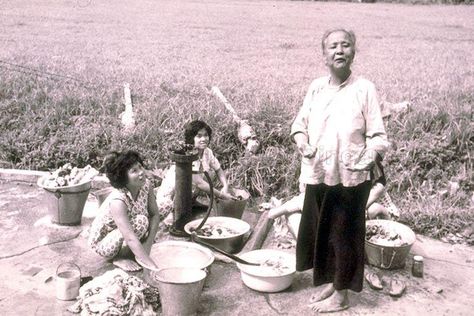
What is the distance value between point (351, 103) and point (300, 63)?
593 cm

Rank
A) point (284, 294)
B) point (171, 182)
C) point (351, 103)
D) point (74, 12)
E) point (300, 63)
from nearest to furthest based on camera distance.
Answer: point (351, 103), point (284, 294), point (171, 182), point (300, 63), point (74, 12)

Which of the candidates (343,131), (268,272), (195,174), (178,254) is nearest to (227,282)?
(268,272)

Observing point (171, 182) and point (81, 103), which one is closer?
→ point (171, 182)

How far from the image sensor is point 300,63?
886 cm

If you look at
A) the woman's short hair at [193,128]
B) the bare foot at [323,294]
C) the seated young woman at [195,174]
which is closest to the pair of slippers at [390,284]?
the bare foot at [323,294]

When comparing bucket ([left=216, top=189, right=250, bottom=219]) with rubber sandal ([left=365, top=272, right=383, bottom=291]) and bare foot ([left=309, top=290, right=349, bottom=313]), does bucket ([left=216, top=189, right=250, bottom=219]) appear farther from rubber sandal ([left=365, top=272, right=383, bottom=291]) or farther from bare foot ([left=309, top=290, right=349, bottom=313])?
bare foot ([left=309, top=290, right=349, bottom=313])

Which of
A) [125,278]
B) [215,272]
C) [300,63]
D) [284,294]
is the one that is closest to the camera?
[125,278]

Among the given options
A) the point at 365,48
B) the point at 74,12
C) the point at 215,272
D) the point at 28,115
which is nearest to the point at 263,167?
the point at 215,272

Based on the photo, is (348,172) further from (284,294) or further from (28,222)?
(28,222)

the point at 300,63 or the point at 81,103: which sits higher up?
the point at 300,63

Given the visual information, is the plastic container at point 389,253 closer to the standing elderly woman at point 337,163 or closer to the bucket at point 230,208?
the standing elderly woman at point 337,163

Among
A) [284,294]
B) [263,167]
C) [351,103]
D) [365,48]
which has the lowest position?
[284,294]

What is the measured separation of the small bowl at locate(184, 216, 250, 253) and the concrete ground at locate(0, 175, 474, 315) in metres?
0.17

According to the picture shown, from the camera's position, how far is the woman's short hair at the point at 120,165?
12.2ft
